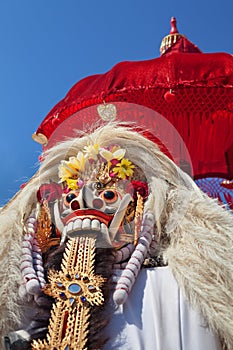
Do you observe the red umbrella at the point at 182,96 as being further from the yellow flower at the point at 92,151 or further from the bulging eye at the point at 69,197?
the bulging eye at the point at 69,197

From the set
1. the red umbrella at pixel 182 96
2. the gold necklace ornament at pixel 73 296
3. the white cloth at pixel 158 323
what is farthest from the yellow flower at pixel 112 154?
the red umbrella at pixel 182 96

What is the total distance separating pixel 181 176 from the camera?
66.8 inches

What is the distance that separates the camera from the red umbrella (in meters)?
2.50

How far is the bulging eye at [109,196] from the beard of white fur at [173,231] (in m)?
0.13

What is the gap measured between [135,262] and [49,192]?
48cm

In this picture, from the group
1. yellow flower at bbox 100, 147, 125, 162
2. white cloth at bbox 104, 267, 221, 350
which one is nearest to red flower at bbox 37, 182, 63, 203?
yellow flower at bbox 100, 147, 125, 162

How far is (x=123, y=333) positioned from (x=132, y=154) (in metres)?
0.66

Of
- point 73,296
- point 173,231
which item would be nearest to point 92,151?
point 173,231

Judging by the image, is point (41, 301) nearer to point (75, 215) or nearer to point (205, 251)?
point (75, 215)

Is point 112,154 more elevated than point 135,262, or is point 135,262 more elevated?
point 112,154

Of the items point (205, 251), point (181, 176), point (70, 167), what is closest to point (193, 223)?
point (205, 251)

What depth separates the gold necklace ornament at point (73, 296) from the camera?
1.31 metres

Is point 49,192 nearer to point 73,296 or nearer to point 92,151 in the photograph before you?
point 92,151

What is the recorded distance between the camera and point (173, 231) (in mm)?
1529
